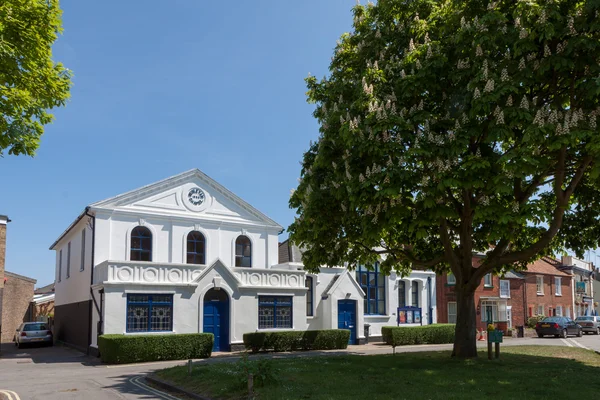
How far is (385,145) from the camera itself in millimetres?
12898

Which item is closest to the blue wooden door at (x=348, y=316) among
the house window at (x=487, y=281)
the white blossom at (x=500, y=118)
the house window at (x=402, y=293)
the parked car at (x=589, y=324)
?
the house window at (x=402, y=293)

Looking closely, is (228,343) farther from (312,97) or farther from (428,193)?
(428,193)

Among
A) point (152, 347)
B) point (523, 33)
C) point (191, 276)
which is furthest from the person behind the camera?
point (191, 276)

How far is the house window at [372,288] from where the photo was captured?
3391 cm

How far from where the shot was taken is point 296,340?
26.8 meters

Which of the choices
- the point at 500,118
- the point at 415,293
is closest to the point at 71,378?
the point at 500,118

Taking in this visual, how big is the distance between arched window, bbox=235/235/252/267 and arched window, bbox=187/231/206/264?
6.51 ft

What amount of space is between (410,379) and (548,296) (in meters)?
43.4

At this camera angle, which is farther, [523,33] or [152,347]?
[152,347]

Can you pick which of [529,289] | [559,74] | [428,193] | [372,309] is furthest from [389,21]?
[529,289]

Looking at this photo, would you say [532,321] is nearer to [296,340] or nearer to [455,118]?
[296,340]

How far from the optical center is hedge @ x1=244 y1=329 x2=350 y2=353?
2569 cm

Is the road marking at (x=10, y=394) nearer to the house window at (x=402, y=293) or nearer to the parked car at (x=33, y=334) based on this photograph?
the parked car at (x=33, y=334)

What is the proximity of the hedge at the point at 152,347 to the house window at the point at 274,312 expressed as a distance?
423cm
